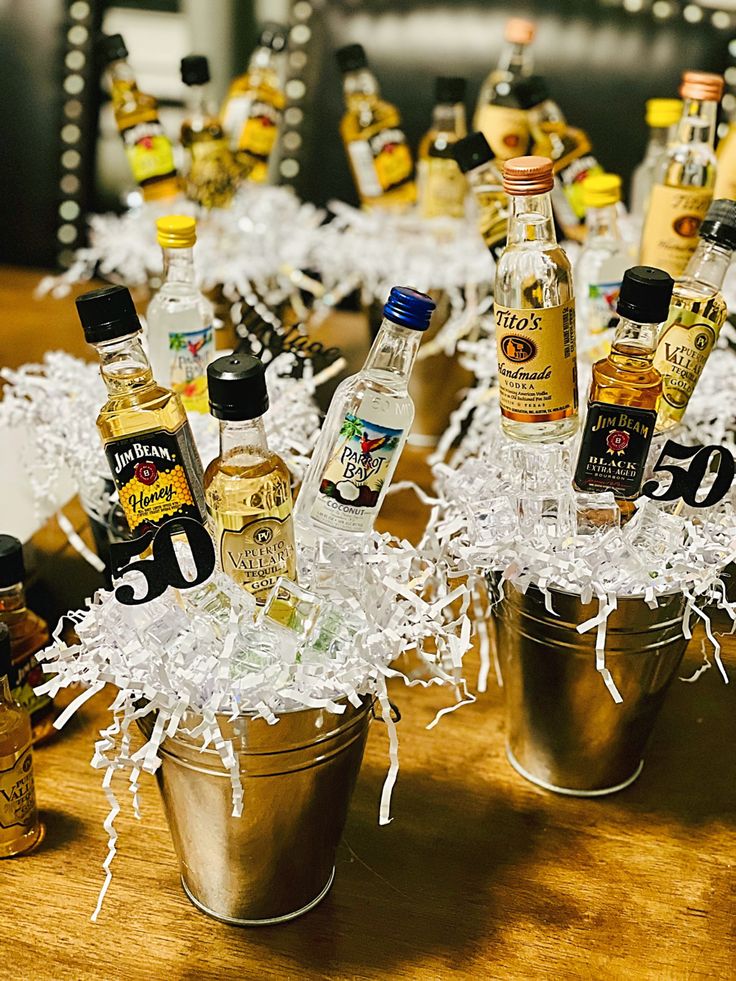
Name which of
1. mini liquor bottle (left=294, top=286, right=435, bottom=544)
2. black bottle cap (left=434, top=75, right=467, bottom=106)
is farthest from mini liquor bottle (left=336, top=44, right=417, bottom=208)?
mini liquor bottle (left=294, top=286, right=435, bottom=544)

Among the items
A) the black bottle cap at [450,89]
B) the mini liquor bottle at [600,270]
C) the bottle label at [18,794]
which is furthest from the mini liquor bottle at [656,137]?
the bottle label at [18,794]

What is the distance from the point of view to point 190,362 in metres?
1.05

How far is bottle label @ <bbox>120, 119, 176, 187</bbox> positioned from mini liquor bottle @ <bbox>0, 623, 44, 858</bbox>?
0.89 m

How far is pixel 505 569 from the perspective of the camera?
0.84m

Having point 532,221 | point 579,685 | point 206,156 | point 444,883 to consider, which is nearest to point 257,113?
point 206,156

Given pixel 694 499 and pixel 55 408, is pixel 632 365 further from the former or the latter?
pixel 55 408

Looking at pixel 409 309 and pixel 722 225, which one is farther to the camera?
pixel 722 225

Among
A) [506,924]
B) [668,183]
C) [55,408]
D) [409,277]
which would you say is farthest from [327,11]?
[506,924]

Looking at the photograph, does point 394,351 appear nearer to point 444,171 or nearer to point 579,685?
point 579,685

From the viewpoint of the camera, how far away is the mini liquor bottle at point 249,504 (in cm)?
75

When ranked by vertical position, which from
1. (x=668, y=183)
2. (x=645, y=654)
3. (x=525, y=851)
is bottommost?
(x=525, y=851)

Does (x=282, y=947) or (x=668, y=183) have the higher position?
(x=668, y=183)

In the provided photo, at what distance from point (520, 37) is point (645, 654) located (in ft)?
3.20

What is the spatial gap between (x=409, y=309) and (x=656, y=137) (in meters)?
0.99
